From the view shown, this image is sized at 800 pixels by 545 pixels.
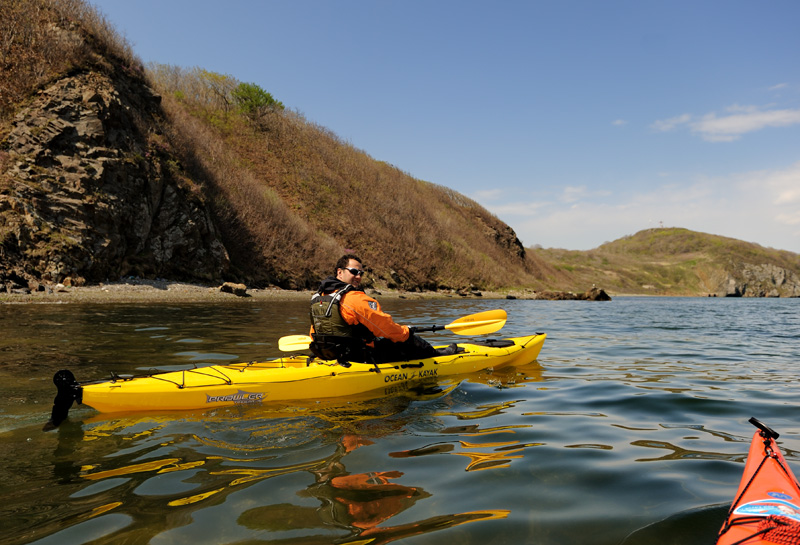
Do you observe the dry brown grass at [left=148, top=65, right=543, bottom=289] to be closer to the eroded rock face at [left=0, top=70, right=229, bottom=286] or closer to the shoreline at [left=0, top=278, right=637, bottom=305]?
the eroded rock face at [left=0, top=70, right=229, bottom=286]

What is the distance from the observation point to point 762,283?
267ft

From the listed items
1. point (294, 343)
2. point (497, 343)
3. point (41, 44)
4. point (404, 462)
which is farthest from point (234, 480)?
point (41, 44)

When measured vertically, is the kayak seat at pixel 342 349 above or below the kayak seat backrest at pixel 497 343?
above

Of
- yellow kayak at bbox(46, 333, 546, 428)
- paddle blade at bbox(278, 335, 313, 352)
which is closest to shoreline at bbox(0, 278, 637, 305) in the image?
paddle blade at bbox(278, 335, 313, 352)

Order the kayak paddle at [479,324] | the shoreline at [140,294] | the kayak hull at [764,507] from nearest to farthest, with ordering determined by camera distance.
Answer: the kayak hull at [764,507]
the kayak paddle at [479,324]
the shoreline at [140,294]

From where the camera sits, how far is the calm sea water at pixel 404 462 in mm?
2254

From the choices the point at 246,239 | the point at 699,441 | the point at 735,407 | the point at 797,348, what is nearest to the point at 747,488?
the point at 699,441

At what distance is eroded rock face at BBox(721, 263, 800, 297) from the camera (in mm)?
80812

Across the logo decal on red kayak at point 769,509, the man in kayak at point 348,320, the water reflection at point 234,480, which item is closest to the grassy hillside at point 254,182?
the man in kayak at point 348,320

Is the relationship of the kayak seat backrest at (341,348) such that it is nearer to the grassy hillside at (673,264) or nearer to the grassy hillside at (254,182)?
the grassy hillside at (254,182)

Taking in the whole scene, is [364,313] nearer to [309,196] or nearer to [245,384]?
[245,384]

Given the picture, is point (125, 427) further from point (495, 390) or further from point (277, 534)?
point (495, 390)

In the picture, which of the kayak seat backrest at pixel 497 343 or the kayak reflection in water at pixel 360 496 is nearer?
the kayak reflection in water at pixel 360 496

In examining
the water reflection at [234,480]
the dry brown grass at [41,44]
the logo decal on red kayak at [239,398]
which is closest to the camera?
the water reflection at [234,480]
